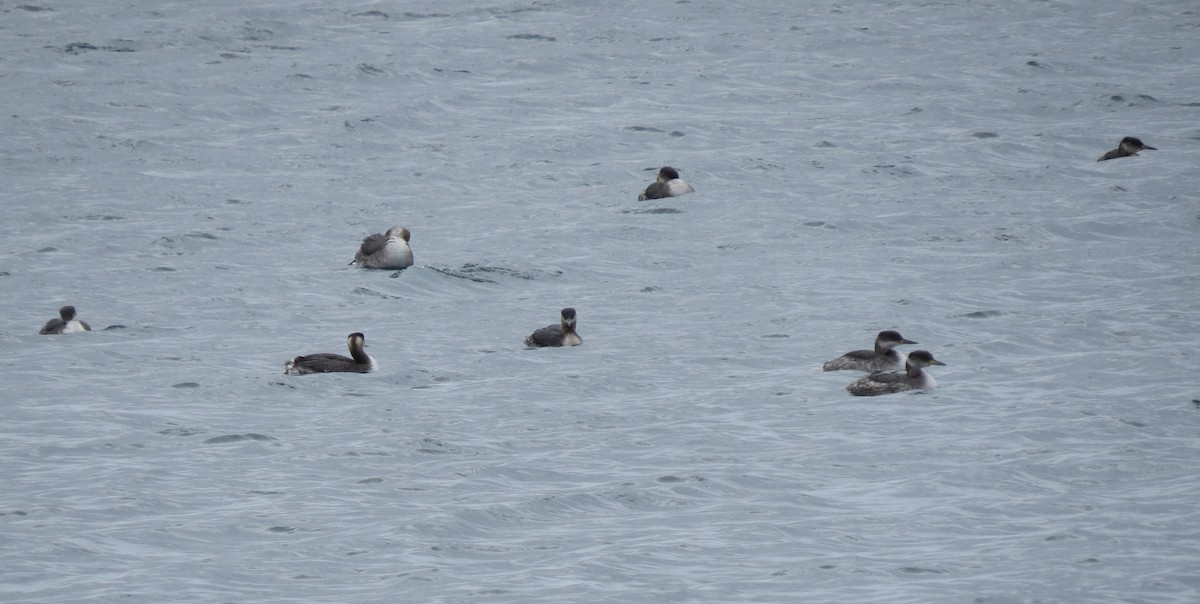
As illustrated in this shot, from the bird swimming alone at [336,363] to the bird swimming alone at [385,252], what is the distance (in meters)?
5.72

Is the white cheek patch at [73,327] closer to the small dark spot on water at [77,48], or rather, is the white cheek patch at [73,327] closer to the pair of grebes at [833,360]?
the pair of grebes at [833,360]

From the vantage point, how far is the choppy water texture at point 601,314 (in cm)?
1334

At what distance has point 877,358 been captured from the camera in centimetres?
1867

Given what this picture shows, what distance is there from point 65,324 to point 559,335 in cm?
610

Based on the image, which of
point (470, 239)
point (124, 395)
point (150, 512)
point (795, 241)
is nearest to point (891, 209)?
point (795, 241)

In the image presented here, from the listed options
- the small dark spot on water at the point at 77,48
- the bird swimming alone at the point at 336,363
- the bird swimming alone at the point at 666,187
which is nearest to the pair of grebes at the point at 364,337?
the bird swimming alone at the point at 336,363

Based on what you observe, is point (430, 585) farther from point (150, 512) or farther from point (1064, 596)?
point (1064, 596)

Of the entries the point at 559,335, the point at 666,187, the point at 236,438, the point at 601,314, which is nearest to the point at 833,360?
the point at 559,335

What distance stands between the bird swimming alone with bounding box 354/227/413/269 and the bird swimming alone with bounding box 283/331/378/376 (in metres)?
5.72

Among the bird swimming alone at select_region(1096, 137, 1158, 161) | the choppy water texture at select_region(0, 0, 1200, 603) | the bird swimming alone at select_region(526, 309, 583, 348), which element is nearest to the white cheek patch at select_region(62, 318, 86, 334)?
the choppy water texture at select_region(0, 0, 1200, 603)

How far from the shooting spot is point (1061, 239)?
26.2 m

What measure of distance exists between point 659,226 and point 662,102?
11968 mm

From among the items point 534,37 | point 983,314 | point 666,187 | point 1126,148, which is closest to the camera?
point 983,314

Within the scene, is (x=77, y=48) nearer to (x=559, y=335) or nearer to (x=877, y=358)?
(x=559, y=335)
